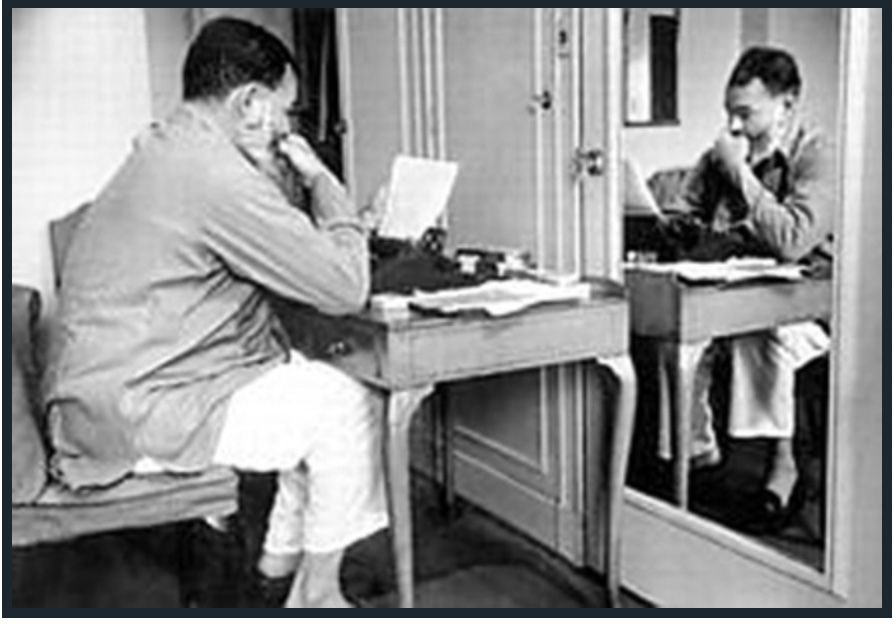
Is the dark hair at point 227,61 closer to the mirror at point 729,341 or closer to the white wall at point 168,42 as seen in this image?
the mirror at point 729,341

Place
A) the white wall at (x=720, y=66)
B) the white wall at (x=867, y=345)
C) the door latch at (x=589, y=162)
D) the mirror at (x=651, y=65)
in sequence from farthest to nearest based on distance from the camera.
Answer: the door latch at (x=589, y=162) → the mirror at (x=651, y=65) → the white wall at (x=720, y=66) → the white wall at (x=867, y=345)

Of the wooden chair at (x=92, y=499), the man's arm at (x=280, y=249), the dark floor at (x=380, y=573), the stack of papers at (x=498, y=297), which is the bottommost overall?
the dark floor at (x=380, y=573)

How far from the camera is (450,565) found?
2.29 meters

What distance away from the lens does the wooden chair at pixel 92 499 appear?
167 cm

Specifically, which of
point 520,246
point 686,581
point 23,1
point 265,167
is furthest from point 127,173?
point 686,581

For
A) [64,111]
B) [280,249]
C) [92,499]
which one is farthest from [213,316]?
[64,111]

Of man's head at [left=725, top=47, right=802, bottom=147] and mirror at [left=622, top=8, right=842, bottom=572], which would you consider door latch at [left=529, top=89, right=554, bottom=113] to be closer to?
mirror at [left=622, top=8, right=842, bottom=572]

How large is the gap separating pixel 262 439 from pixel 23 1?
102 cm

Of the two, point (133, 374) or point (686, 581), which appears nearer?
point (133, 374)


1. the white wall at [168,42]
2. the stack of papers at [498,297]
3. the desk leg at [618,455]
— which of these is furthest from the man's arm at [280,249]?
the white wall at [168,42]

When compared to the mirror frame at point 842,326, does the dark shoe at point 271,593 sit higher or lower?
lower

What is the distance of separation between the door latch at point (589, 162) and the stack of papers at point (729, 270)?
20 cm

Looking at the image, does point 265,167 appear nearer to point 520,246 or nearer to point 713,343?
point 520,246

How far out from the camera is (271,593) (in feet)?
6.38
